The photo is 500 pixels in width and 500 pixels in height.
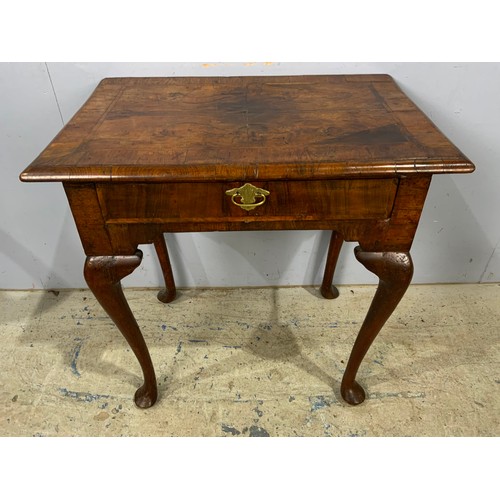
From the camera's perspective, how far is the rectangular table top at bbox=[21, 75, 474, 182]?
0.76 m

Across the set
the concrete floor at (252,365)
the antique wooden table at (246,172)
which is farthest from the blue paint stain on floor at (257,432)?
the antique wooden table at (246,172)

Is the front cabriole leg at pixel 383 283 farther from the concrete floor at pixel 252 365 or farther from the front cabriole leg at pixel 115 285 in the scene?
the front cabriole leg at pixel 115 285

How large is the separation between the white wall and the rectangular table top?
3.8 inches

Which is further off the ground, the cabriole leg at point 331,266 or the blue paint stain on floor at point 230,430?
the cabriole leg at point 331,266

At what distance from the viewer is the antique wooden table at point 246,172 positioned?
76 cm

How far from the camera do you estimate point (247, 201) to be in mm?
800

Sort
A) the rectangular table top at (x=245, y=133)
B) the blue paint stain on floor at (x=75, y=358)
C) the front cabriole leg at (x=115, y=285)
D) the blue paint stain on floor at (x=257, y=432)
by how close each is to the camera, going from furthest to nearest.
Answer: the blue paint stain on floor at (x=75, y=358)
the blue paint stain on floor at (x=257, y=432)
the front cabriole leg at (x=115, y=285)
the rectangular table top at (x=245, y=133)

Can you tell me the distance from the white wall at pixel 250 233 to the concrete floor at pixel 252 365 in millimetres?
80

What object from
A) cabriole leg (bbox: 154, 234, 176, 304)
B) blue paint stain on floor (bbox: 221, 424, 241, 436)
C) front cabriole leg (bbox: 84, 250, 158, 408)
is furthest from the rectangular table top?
blue paint stain on floor (bbox: 221, 424, 241, 436)

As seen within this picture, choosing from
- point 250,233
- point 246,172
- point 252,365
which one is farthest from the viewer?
point 250,233

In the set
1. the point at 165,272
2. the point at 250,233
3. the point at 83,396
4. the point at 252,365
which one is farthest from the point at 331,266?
the point at 83,396

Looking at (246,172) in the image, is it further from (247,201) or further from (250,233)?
(250,233)

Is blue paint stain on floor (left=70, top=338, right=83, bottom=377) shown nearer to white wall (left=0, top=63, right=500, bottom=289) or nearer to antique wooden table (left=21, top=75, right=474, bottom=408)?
white wall (left=0, top=63, right=500, bottom=289)

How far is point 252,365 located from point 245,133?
78 cm
